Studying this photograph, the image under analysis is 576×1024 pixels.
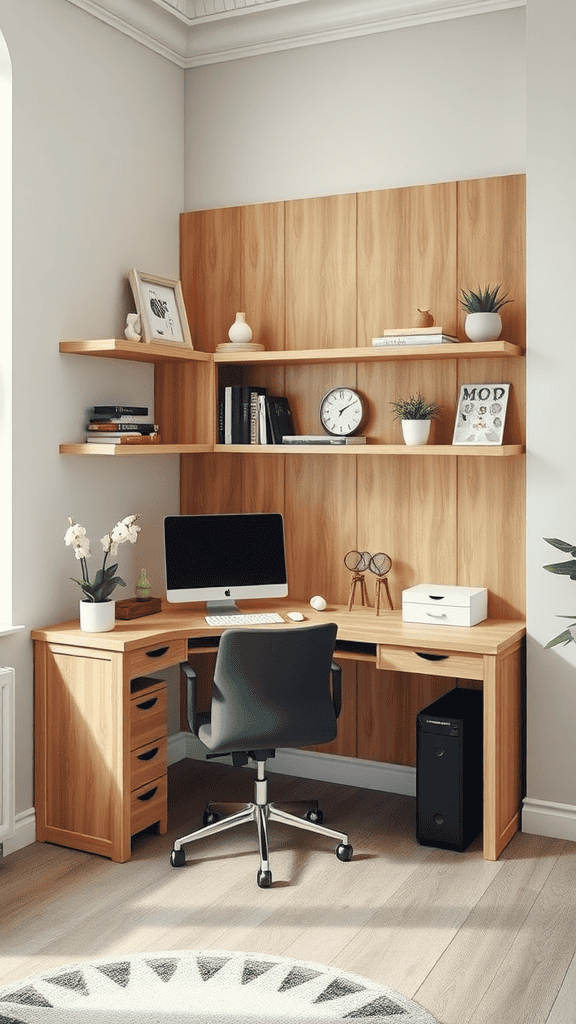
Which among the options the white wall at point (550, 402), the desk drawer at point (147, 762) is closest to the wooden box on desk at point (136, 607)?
the desk drawer at point (147, 762)

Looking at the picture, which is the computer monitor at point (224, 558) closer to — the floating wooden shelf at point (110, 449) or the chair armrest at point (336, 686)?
the floating wooden shelf at point (110, 449)

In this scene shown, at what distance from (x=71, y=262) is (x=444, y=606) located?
190 cm

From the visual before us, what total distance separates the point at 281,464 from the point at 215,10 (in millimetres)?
1907

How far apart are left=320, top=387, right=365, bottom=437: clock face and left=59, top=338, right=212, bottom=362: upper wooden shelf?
54 cm

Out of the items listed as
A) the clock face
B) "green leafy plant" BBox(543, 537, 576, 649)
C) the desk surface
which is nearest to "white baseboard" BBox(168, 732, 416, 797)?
the desk surface

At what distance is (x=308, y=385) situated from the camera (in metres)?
4.18

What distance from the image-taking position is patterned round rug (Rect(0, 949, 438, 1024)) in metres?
2.46

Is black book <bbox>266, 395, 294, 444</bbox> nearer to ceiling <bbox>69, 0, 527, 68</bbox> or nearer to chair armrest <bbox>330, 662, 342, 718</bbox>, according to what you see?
chair armrest <bbox>330, 662, 342, 718</bbox>

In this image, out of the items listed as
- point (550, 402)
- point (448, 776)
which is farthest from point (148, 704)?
point (550, 402)

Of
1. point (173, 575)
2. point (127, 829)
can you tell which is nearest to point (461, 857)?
point (127, 829)

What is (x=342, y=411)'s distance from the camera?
4035 mm

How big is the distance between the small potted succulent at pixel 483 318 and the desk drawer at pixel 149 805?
2.00 metres

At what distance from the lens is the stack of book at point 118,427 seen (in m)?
3.73

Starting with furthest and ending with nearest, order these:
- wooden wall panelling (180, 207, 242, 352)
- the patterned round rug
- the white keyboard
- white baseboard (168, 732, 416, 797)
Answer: wooden wall panelling (180, 207, 242, 352), white baseboard (168, 732, 416, 797), the white keyboard, the patterned round rug
